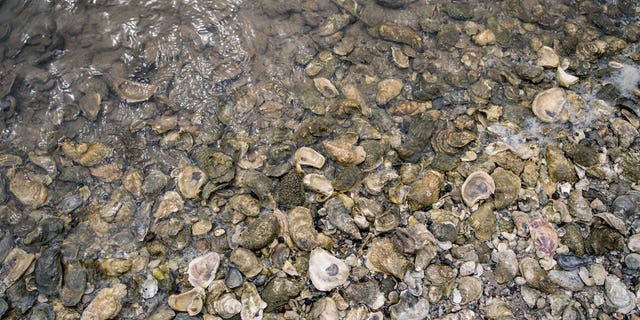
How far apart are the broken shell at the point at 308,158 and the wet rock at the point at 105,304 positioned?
6.61ft

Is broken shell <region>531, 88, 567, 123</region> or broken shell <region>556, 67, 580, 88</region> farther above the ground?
broken shell <region>556, 67, 580, 88</region>

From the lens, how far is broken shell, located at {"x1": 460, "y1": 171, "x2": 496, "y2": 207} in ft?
13.6

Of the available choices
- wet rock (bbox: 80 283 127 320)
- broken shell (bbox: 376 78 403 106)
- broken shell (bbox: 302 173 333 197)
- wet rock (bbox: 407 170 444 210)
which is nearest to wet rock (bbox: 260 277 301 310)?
broken shell (bbox: 302 173 333 197)

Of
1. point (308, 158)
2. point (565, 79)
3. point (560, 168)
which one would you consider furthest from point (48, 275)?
point (565, 79)

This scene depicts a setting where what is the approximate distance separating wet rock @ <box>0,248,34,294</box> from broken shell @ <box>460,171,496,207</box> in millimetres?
4194

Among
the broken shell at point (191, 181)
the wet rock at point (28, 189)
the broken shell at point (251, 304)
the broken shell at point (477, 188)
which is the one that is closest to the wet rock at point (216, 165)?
the broken shell at point (191, 181)

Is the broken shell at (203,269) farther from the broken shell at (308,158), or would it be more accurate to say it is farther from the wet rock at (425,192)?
the wet rock at (425,192)

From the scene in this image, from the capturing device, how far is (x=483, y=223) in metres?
4.02

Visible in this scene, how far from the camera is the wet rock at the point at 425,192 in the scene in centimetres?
416

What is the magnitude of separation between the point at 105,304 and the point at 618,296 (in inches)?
176

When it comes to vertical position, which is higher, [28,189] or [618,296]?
[28,189]

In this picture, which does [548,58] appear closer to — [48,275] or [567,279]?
[567,279]

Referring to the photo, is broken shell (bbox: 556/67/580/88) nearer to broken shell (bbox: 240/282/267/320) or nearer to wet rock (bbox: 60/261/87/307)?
broken shell (bbox: 240/282/267/320)

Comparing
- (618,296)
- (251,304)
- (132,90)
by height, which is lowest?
(618,296)
